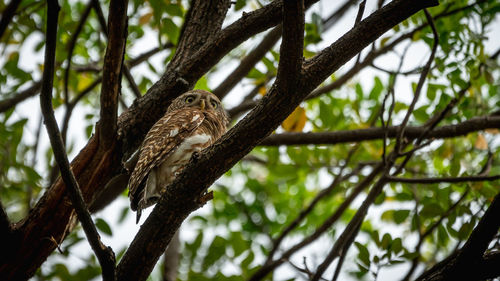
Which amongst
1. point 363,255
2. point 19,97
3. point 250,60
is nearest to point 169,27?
point 250,60

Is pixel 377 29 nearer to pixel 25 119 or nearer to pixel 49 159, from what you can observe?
pixel 25 119

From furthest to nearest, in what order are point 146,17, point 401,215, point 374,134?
point 146,17 → point 374,134 → point 401,215


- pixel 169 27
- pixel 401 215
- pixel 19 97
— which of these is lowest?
pixel 401 215

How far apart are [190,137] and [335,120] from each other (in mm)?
1556

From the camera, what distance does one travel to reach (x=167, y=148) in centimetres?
393

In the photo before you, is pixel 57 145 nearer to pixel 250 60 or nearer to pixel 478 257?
pixel 478 257

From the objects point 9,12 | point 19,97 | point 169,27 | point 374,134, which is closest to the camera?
point 9,12

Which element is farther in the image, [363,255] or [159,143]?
[159,143]

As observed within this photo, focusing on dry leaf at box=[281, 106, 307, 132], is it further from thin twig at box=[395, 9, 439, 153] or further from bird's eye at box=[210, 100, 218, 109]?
thin twig at box=[395, 9, 439, 153]

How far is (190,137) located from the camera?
13.3 ft

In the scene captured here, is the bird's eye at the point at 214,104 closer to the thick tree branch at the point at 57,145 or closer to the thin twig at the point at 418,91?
the thin twig at the point at 418,91

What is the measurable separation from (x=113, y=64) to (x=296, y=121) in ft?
6.54

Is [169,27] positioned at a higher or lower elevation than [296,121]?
higher

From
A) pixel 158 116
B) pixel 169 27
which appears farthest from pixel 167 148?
pixel 169 27
